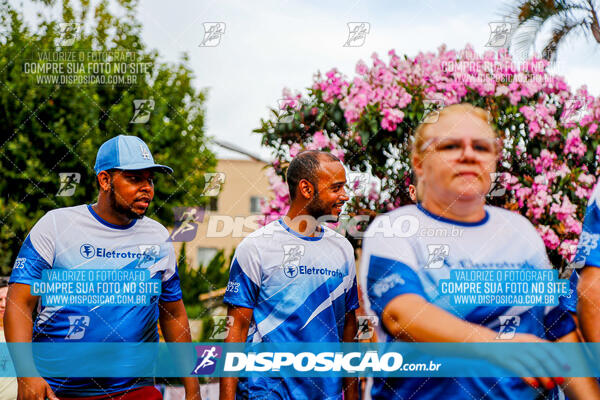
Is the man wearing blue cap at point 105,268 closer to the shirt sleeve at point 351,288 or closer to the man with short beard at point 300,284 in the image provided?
the man with short beard at point 300,284

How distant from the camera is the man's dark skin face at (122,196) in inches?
125

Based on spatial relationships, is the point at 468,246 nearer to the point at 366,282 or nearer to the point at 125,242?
the point at 366,282

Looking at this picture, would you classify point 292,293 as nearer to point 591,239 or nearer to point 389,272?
point 389,272

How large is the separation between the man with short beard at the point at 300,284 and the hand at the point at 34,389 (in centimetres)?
84

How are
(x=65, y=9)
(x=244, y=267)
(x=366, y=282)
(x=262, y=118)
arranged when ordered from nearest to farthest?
(x=366, y=282), (x=244, y=267), (x=262, y=118), (x=65, y=9)

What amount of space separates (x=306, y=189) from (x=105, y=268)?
1165 mm

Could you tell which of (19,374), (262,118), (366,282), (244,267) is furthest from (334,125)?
(19,374)

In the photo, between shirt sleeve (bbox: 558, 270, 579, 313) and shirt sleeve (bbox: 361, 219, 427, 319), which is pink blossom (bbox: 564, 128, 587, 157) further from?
shirt sleeve (bbox: 361, 219, 427, 319)

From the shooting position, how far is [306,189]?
10.7 feet

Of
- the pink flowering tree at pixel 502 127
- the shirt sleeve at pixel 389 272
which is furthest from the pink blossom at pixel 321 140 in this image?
the shirt sleeve at pixel 389 272

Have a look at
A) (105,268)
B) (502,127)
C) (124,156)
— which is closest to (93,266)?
(105,268)

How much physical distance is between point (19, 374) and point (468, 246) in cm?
222

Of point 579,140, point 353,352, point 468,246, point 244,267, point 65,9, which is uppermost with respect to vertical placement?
point 65,9

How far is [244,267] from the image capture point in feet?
10.3
